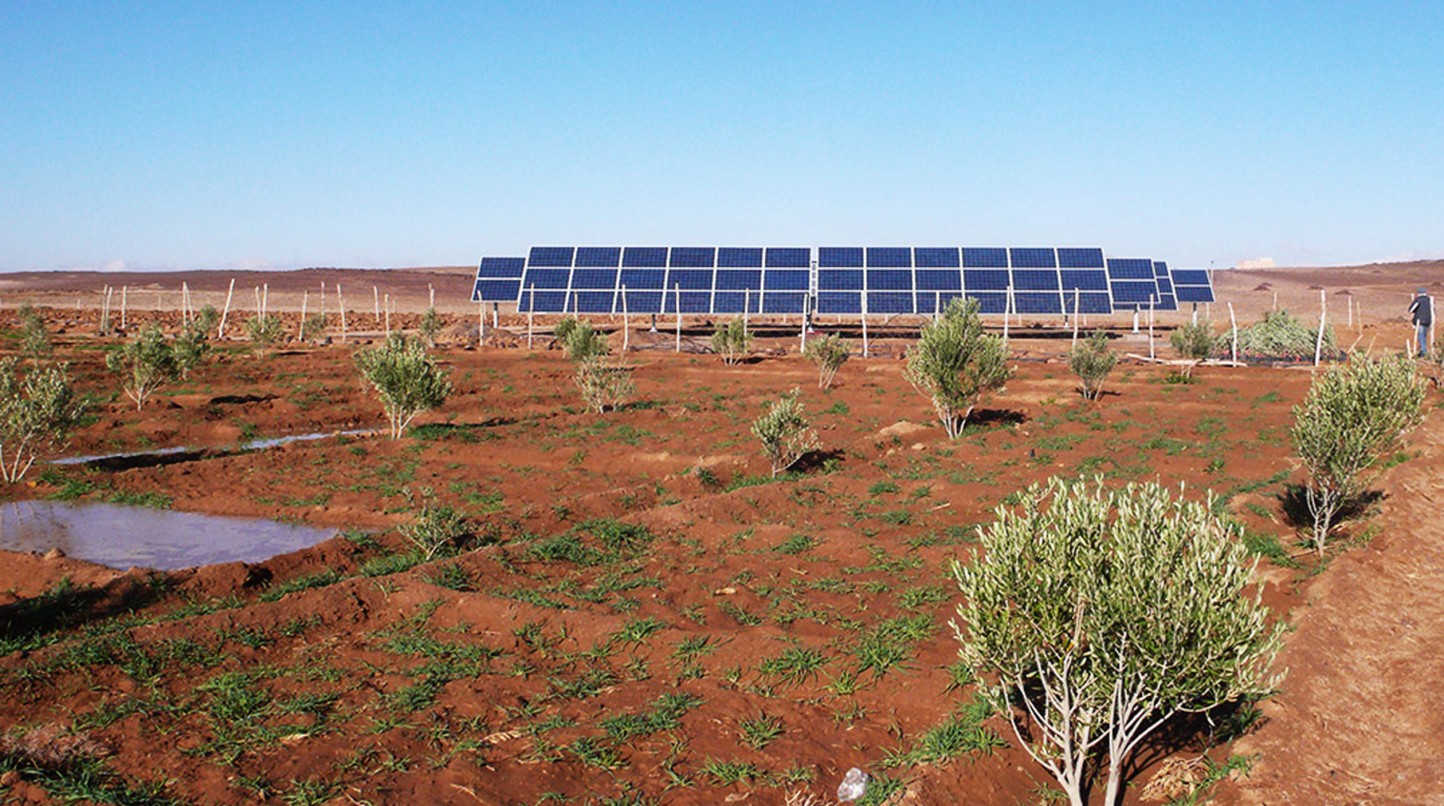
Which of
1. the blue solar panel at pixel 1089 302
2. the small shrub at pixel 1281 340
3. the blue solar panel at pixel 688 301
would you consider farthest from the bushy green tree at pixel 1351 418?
the blue solar panel at pixel 688 301

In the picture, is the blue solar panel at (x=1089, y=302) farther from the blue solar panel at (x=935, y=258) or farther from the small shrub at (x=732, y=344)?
the small shrub at (x=732, y=344)

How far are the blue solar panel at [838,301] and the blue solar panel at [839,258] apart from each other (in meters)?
2.89

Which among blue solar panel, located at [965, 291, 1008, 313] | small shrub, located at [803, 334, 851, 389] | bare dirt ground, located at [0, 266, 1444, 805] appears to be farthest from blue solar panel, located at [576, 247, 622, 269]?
bare dirt ground, located at [0, 266, 1444, 805]

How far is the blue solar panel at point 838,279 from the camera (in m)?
49.1

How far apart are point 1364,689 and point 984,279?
4241cm

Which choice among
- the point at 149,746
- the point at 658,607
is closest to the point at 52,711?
the point at 149,746

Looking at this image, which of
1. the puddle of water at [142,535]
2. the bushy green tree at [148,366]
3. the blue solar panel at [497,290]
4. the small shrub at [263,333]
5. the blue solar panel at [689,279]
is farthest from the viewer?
the blue solar panel at [497,290]

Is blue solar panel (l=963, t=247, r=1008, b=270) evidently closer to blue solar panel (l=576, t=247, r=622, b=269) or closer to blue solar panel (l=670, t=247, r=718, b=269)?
blue solar panel (l=670, t=247, r=718, b=269)

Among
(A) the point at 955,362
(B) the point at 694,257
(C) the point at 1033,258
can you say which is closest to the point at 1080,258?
(C) the point at 1033,258

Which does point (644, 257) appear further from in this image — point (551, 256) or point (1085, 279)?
point (1085, 279)

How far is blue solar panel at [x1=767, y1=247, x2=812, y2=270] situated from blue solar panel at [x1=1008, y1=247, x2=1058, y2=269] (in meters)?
10.4

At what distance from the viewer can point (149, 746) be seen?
764cm

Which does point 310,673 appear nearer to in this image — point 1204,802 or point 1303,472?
point 1204,802

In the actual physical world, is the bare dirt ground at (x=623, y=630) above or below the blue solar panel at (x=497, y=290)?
below
